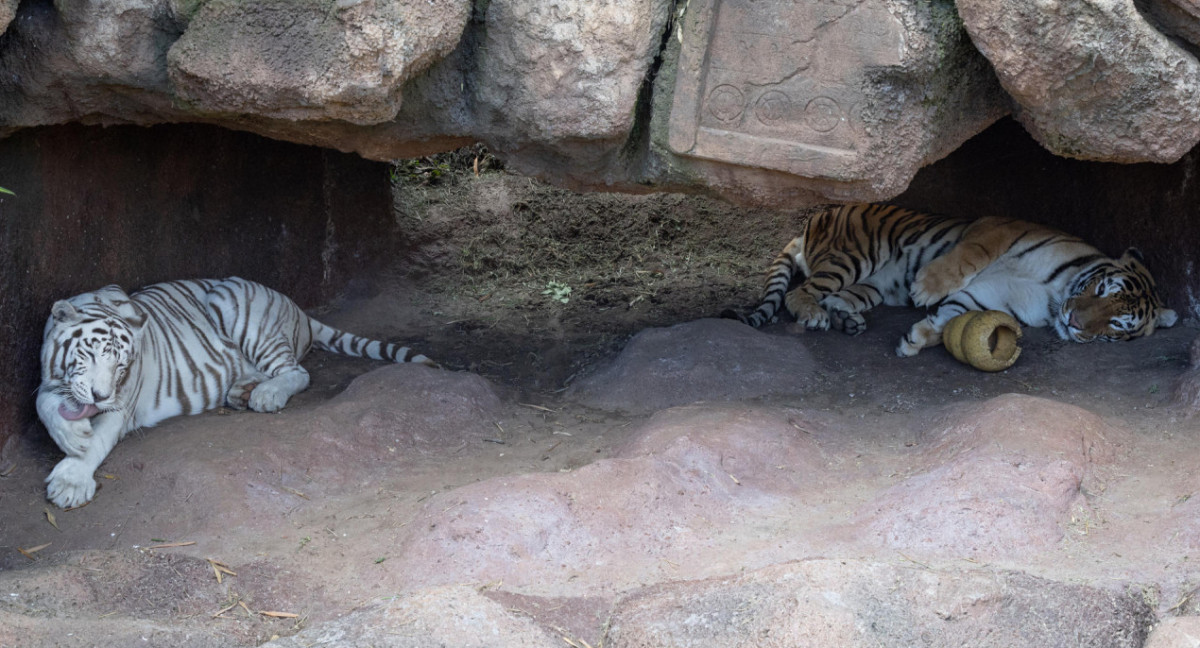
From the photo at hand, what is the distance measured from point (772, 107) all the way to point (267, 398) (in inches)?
102

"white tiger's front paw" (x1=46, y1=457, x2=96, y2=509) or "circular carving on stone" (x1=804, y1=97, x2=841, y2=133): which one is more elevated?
"circular carving on stone" (x1=804, y1=97, x2=841, y2=133)

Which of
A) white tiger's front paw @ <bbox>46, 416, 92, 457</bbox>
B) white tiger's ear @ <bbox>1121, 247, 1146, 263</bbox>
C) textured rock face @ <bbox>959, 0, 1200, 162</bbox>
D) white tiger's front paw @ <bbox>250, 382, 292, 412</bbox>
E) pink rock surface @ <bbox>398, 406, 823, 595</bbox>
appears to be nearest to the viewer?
pink rock surface @ <bbox>398, 406, 823, 595</bbox>

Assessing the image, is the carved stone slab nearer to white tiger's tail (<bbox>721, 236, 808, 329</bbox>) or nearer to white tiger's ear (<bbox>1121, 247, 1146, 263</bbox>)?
white tiger's tail (<bbox>721, 236, 808, 329</bbox>)

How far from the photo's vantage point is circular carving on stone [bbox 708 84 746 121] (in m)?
3.81

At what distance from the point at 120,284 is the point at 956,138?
3.68 metres

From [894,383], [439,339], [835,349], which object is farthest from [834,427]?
[439,339]

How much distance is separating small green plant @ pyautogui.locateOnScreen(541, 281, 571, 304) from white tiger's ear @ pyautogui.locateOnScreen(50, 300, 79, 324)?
3098 mm

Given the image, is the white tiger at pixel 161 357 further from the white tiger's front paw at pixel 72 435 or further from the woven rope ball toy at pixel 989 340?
the woven rope ball toy at pixel 989 340

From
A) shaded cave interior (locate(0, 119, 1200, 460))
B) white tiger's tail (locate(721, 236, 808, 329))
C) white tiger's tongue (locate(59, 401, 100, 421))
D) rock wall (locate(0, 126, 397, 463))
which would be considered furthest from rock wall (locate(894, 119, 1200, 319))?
white tiger's tongue (locate(59, 401, 100, 421))

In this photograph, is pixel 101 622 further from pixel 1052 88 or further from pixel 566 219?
pixel 566 219

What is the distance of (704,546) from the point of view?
3.38m

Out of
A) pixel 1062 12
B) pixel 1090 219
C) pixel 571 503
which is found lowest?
pixel 571 503

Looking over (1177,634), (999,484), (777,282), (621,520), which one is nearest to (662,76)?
(621,520)

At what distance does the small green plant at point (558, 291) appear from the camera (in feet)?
21.8
